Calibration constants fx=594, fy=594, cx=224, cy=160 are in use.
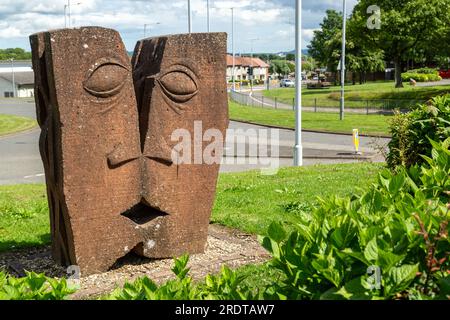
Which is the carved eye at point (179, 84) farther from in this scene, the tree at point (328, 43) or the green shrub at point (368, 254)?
the tree at point (328, 43)

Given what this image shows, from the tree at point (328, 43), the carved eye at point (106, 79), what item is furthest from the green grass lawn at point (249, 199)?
the tree at point (328, 43)

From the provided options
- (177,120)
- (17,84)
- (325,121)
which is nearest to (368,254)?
(177,120)

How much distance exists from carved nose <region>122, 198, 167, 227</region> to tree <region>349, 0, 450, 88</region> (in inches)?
1543

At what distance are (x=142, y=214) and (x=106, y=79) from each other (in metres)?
1.69

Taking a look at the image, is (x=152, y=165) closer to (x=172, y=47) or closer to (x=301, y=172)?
(x=172, y=47)

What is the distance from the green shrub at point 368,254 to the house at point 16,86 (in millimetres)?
78100

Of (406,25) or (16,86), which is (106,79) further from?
(16,86)

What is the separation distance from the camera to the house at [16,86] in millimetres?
76250

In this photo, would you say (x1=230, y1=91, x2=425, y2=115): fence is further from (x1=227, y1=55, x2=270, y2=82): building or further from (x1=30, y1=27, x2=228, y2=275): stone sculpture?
(x1=227, y1=55, x2=270, y2=82): building

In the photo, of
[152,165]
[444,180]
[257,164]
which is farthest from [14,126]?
[444,180]

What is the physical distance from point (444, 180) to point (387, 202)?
1.72 feet

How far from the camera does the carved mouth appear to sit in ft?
22.3

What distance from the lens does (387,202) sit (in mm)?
3336

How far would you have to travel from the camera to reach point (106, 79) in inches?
242
